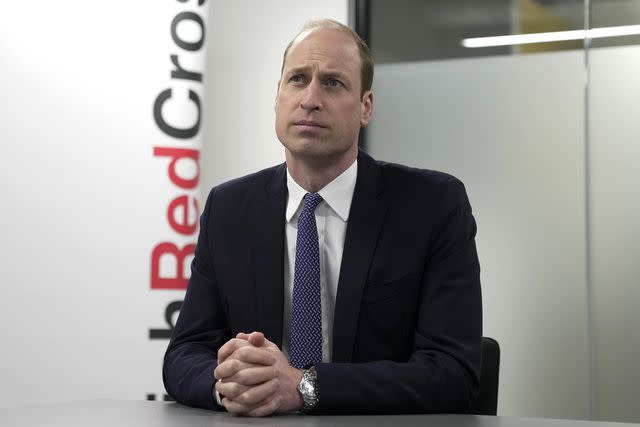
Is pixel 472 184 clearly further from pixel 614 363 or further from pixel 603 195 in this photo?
pixel 614 363

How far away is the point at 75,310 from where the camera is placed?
3.36 meters

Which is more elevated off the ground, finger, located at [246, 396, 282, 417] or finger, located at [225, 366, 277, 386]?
finger, located at [225, 366, 277, 386]

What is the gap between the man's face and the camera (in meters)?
1.93

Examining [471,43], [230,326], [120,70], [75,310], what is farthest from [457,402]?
[471,43]

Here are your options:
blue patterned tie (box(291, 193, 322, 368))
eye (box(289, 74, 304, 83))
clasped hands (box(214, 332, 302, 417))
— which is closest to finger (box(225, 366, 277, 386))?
clasped hands (box(214, 332, 302, 417))

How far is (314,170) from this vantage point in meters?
2.00

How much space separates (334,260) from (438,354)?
0.33 meters

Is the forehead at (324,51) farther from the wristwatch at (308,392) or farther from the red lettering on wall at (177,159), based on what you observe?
the red lettering on wall at (177,159)

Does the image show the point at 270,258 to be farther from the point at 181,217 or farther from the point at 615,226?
the point at 615,226

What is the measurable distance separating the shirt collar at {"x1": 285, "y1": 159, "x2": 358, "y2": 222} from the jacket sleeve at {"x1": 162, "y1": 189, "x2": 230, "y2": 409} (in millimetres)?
209

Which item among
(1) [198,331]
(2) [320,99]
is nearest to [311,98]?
(2) [320,99]

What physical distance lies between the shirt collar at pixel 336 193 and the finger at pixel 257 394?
0.55 m

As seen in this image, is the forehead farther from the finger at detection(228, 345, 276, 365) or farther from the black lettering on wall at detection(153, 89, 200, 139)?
the black lettering on wall at detection(153, 89, 200, 139)

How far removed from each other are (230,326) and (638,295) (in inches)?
95.1
